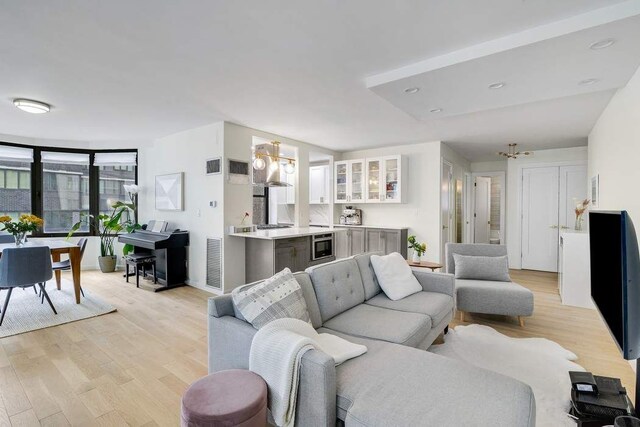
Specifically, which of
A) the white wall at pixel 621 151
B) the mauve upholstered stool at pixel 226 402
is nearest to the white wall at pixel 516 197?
the white wall at pixel 621 151

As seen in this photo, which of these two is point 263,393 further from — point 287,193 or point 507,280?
point 287,193

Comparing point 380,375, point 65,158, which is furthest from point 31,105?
point 380,375

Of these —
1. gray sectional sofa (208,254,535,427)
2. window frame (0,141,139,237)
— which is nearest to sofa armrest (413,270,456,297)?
gray sectional sofa (208,254,535,427)

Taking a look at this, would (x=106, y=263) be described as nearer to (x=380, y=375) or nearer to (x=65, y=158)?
(x=65, y=158)

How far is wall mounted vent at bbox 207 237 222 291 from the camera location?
4.43 meters

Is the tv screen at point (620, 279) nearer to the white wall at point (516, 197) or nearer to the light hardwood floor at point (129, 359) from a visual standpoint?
the light hardwood floor at point (129, 359)

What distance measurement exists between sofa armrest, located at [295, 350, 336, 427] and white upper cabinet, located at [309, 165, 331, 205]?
5290 millimetres

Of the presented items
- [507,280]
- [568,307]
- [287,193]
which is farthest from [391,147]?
[568,307]

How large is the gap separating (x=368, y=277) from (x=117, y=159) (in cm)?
576

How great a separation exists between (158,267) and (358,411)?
15.4 ft

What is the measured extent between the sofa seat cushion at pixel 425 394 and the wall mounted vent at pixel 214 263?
3218 millimetres

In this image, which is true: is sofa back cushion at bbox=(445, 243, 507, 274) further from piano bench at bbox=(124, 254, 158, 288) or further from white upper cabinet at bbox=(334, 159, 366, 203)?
piano bench at bbox=(124, 254, 158, 288)

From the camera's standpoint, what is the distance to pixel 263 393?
142 cm

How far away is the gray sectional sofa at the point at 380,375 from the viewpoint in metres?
1.24
